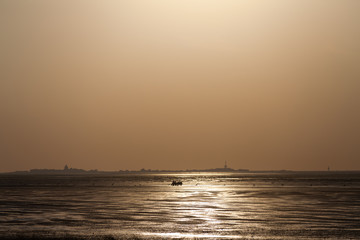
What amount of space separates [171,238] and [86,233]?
25.7ft

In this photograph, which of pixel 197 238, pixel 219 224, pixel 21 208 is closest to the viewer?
pixel 197 238

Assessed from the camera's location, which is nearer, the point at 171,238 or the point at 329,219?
the point at 171,238

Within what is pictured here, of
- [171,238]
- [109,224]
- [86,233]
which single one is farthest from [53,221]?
[171,238]

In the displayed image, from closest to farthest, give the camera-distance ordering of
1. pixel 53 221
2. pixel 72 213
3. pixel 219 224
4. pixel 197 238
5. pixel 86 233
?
1. pixel 197 238
2. pixel 86 233
3. pixel 219 224
4. pixel 53 221
5. pixel 72 213

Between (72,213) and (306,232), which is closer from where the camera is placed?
(306,232)

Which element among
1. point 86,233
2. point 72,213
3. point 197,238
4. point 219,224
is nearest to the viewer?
point 197,238

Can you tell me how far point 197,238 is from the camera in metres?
39.2

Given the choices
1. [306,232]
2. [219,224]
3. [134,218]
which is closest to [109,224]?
[134,218]

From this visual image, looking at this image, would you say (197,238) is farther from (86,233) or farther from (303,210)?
(303,210)

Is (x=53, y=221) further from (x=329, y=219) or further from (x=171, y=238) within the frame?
(x=329, y=219)

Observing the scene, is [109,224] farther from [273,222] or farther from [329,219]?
[329,219]

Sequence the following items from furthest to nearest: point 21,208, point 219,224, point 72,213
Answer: point 21,208 → point 72,213 → point 219,224

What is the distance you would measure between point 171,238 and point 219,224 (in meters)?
9.72

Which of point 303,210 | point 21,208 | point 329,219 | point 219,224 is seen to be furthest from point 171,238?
point 21,208
